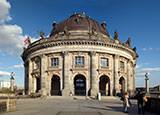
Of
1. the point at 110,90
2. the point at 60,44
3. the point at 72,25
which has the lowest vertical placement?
the point at 110,90

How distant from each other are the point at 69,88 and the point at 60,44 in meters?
9.16

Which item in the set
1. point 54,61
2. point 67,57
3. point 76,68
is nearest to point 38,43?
point 54,61

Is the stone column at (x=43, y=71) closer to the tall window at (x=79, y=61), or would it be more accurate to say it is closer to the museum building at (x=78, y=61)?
the museum building at (x=78, y=61)

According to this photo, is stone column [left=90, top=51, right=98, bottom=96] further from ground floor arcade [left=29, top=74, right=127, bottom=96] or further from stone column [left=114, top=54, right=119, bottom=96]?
stone column [left=114, top=54, right=119, bottom=96]

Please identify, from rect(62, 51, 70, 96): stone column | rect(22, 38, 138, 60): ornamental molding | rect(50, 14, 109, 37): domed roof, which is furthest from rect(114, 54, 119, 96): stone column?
rect(62, 51, 70, 96): stone column

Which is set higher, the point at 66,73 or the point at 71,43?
the point at 71,43

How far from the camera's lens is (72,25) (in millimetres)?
40625

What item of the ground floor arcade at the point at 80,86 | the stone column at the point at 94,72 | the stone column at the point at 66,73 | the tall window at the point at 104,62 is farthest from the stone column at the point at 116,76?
the stone column at the point at 66,73

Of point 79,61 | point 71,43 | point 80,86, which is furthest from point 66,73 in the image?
point 80,86

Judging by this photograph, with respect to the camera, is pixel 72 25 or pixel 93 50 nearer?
pixel 93 50

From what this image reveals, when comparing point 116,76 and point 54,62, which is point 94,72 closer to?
point 116,76

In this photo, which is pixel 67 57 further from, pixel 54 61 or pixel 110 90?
pixel 110 90

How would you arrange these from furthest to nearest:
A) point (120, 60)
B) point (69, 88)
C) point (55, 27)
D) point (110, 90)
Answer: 1. point (55, 27)
2. point (120, 60)
3. point (110, 90)
4. point (69, 88)

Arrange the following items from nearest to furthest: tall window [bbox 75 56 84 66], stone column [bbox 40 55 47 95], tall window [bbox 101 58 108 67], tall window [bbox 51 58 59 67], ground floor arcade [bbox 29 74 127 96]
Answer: ground floor arcade [bbox 29 74 127 96] → tall window [bbox 75 56 84 66] → stone column [bbox 40 55 47 95] → tall window [bbox 51 58 59 67] → tall window [bbox 101 58 108 67]
